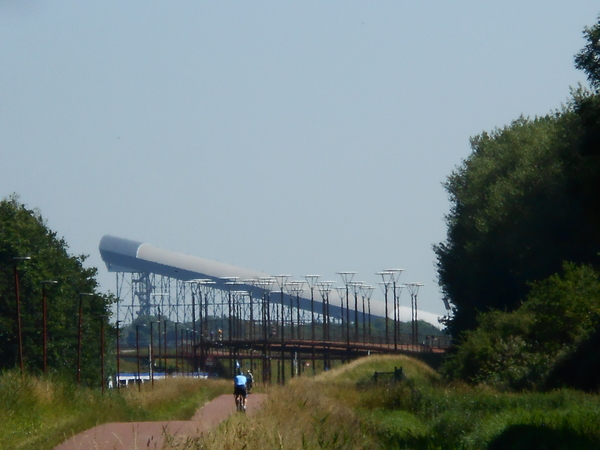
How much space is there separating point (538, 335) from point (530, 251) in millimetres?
7454

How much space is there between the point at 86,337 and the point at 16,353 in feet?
30.1

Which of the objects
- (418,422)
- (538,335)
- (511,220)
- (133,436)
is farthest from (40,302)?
(133,436)

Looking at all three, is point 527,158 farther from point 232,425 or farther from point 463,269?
point 232,425

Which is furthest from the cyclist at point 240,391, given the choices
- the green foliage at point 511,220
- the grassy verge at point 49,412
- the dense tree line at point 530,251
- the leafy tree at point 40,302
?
the leafy tree at point 40,302

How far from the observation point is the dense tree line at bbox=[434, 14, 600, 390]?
32250mm

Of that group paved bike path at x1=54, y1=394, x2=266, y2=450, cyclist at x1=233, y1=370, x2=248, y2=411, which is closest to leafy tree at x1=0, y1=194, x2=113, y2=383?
cyclist at x1=233, y1=370, x2=248, y2=411

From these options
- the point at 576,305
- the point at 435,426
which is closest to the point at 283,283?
the point at 576,305

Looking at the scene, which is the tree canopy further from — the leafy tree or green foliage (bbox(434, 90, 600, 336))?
the leafy tree

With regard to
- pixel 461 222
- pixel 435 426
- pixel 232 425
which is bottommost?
pixel 435 426

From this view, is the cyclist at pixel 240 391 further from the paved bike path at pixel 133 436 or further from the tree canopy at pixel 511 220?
the tree canopy at pixel 511 220

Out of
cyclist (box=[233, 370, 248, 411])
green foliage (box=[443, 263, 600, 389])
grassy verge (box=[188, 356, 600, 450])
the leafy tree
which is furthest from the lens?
the leafy tree

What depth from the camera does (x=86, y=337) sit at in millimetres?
73250

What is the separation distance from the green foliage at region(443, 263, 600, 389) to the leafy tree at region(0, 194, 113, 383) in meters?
25.5

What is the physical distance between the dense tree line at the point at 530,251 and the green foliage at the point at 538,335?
52 mm
